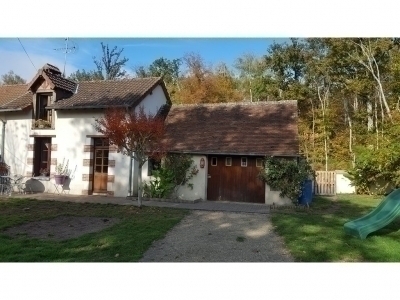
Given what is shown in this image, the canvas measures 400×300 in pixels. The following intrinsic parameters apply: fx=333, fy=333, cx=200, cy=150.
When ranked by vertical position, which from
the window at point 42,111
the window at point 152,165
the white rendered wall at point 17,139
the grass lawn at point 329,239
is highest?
the window at point 42,111

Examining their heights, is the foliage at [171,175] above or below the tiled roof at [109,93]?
below

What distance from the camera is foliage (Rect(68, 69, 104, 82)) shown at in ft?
44.6

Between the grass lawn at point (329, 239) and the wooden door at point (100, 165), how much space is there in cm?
649

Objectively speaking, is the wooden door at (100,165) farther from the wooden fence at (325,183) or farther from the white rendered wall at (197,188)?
the wooden fence at (325,183)

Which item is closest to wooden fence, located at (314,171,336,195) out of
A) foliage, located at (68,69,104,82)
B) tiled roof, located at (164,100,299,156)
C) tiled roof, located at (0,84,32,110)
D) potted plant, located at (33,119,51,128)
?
tiled roof, located at (164,100,299,156)

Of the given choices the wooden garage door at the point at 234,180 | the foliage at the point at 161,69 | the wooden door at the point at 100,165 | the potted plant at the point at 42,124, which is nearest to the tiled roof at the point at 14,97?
the potted plant at the point at 42,124

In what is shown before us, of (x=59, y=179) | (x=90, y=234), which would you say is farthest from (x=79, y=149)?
(x=90, y=234)

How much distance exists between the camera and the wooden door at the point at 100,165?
12523 mm

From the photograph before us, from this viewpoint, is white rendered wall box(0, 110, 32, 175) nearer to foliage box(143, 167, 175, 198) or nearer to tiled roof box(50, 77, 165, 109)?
tiled roof box(50, 77, 165, 109)

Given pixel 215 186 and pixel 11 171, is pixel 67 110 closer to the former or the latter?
pixel 11 171

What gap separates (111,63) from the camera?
485 inches

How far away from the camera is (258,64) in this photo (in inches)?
676

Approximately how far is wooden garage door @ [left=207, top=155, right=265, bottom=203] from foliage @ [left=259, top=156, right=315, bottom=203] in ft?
2.07

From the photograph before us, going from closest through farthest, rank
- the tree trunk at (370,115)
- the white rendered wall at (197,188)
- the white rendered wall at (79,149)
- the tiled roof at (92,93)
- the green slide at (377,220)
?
the green slide at (377,220)
the white rendered wall at (197,188)
the white rendered wall at (79,149)
the tiled roof at (92,93)
the tree trunk at (370,115)
